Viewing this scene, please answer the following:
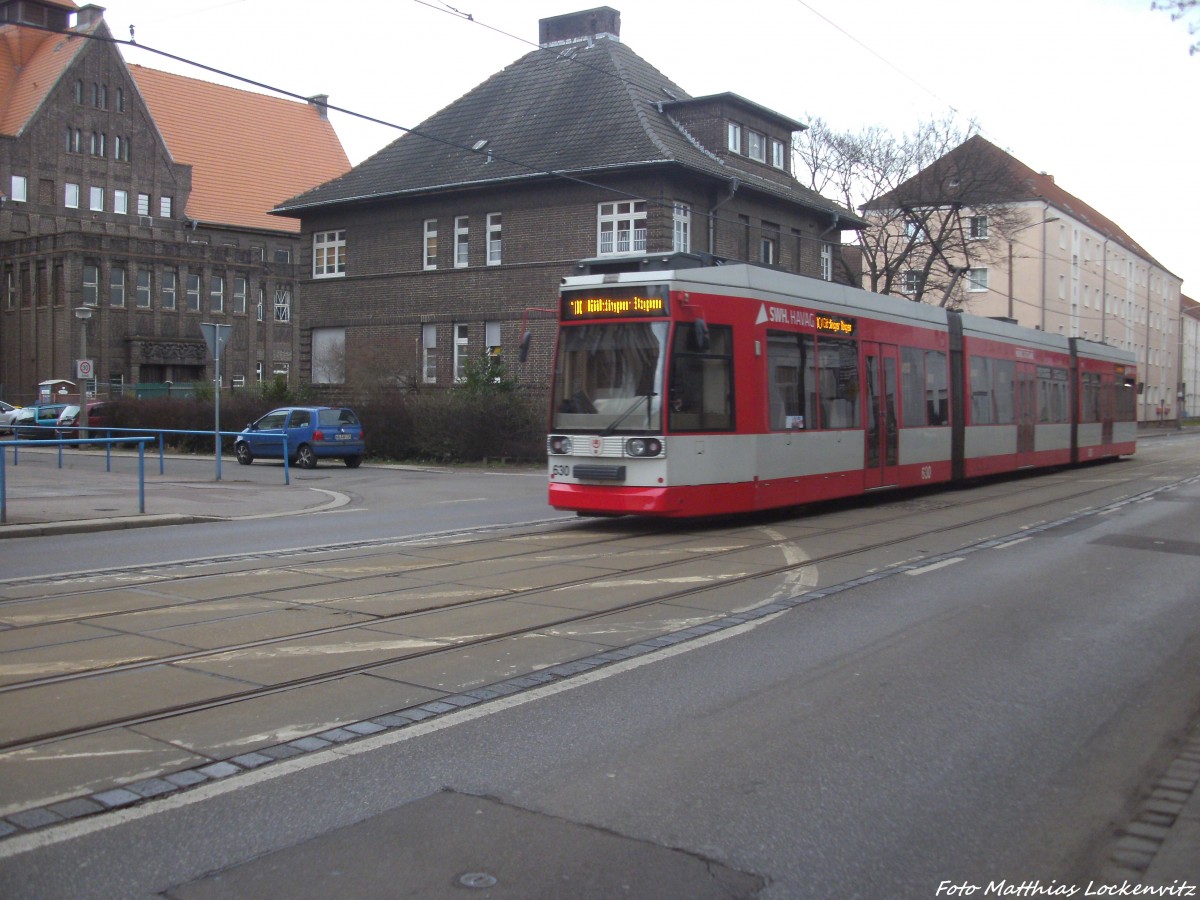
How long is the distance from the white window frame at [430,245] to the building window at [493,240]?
2.38 metres

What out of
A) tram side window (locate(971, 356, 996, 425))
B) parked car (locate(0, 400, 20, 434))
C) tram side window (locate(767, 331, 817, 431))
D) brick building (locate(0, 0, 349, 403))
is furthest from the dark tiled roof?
brick building (locate(0, 0, 349, 403))

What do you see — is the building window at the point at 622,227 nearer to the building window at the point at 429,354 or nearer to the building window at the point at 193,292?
the building window at the point at 429,354

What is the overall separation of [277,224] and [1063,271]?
50.0 meters

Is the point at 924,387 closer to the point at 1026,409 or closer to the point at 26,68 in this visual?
the point at 1026,409

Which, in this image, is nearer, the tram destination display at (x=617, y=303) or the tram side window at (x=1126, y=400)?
the tram destination display at (x=617, y=303)

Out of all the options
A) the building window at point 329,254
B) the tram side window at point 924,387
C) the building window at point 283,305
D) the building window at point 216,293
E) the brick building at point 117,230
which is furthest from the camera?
the building window at point 283,305

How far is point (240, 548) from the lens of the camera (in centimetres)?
1323

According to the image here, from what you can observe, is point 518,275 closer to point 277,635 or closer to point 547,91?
point 547,91

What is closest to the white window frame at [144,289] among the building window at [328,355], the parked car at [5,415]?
the parked car at [5,415]

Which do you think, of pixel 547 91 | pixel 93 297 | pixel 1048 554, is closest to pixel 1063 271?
pixel 547 91

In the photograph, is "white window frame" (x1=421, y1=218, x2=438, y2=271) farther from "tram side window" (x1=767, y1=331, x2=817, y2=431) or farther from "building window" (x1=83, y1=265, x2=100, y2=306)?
"building window" (x1=83, y1=265, x2=100, y2=306)

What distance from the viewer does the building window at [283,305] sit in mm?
70062

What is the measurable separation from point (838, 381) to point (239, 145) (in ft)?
230

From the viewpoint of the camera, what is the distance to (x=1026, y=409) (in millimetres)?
25594
